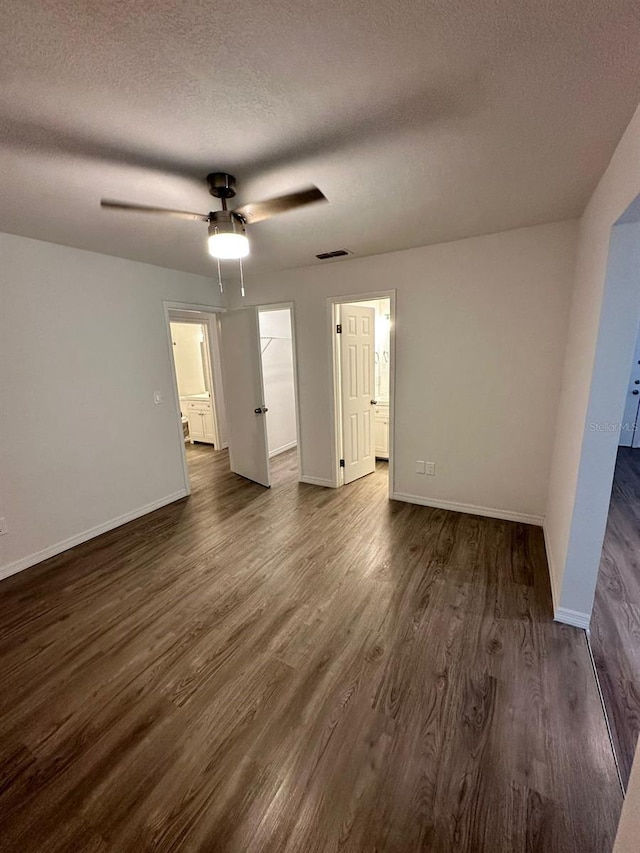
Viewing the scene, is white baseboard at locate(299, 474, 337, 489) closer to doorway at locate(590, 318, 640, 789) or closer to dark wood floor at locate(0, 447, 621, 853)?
dark wood floor at locate(0, 447, 621, 853)

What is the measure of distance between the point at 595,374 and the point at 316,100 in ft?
5.58

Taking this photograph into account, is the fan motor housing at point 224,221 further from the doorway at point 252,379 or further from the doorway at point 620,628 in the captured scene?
the doorway at point 620,628

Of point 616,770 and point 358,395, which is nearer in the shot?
point 616,770

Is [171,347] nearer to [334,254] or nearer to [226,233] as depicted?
[334,254]

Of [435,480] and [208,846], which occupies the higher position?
[435,480]

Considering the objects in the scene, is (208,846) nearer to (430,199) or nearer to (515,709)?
(515,709)

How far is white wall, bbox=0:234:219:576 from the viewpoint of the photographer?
2529 mm

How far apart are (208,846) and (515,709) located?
1.29 metres

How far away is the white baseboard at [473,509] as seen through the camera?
3.00 metres

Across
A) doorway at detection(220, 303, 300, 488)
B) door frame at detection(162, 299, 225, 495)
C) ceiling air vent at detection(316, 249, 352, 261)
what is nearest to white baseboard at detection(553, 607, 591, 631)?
doorway at detection(220, 303, 300, 488)

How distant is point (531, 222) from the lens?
2.49 metres

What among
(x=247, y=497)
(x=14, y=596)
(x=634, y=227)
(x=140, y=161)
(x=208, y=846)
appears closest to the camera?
(x=208, y=846)

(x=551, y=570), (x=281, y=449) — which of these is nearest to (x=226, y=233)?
(x=551, y=570)

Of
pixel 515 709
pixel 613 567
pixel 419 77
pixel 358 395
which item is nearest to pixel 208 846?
pixel 515 709
